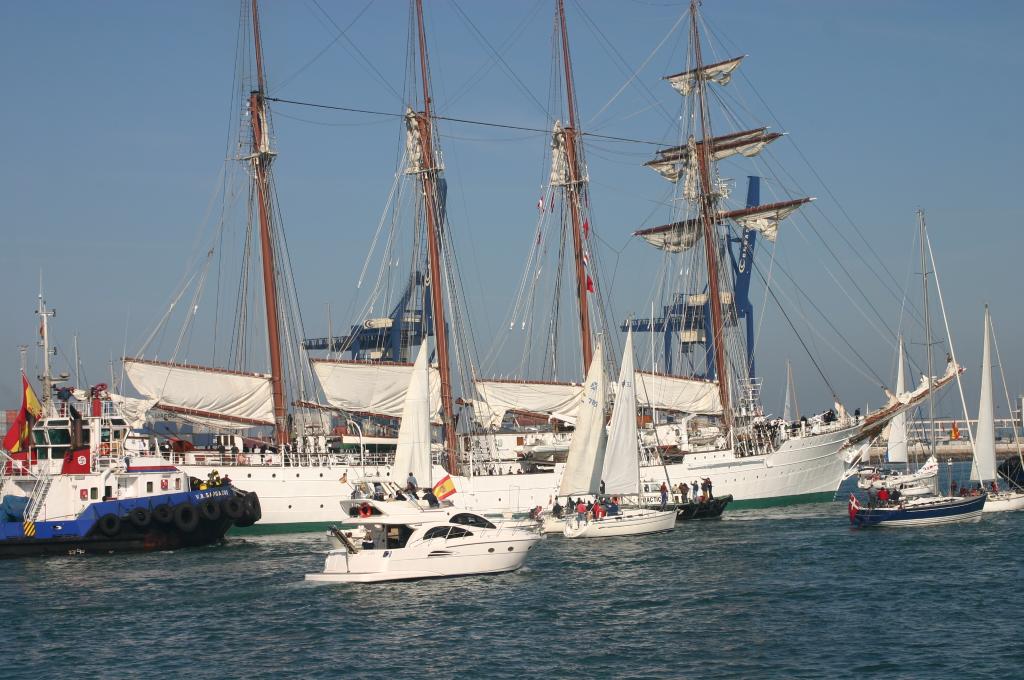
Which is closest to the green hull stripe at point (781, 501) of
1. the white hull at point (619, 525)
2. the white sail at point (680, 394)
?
the white sail at point (680, 394)

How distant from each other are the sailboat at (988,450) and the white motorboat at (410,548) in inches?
1183

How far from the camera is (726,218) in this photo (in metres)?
81.1

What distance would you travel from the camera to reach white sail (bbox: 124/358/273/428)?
6425cm

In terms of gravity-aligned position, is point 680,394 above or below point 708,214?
below

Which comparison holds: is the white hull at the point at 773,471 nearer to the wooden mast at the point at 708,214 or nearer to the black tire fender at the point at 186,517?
the wooden mast at the point at 708,214

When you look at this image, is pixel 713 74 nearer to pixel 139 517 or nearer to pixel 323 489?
pixel 323 489

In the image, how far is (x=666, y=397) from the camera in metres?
77.3

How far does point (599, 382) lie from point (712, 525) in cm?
892

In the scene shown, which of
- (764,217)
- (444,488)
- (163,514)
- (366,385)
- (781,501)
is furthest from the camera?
(764,217)

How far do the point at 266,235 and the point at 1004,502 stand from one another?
40.3 meters

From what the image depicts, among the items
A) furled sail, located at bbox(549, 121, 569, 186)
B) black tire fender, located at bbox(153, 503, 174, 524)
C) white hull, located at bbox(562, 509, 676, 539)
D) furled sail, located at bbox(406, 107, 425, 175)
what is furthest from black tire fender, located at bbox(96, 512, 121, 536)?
furled sail, located at bbox(549, 121, 569, 186)

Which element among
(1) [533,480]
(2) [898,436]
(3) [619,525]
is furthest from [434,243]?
(2) [898,436]

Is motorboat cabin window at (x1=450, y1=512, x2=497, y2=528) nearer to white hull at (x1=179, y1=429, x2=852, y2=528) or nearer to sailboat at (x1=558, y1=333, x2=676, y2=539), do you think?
sailboat at (x1=558, y1=333, x2=676, y2=539)

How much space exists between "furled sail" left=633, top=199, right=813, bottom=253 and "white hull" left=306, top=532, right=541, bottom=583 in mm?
43678
